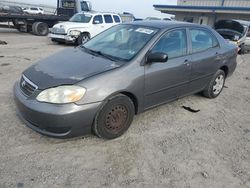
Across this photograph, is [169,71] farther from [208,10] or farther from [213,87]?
[208,10]

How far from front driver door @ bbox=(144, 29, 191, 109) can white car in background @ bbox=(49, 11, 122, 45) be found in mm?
8938

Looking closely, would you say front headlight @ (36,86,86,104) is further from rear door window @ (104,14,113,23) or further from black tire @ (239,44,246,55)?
black tire @ (239,44,246,55)

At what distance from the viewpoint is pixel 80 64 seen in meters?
3.52

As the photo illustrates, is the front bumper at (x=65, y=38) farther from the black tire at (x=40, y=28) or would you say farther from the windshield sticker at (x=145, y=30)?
the windshield sticker at (x=145, y=30)

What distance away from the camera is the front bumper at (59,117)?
9.68ft

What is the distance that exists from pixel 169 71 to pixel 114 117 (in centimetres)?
122

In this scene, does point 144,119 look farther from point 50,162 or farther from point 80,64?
point 50,162

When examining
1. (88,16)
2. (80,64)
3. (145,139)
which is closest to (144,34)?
(80,64)

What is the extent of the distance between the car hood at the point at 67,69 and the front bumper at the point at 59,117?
28 cm

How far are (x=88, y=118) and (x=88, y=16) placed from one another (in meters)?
11.2

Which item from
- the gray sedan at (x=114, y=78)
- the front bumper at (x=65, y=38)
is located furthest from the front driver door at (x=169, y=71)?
the front bumper at (x=65, y=38)

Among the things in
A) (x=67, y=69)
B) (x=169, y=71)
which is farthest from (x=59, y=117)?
(x=169, y=71)

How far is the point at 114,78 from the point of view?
326 centimetres

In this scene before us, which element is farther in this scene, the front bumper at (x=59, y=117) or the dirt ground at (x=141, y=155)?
the front bumper at (x=59, y=117)
